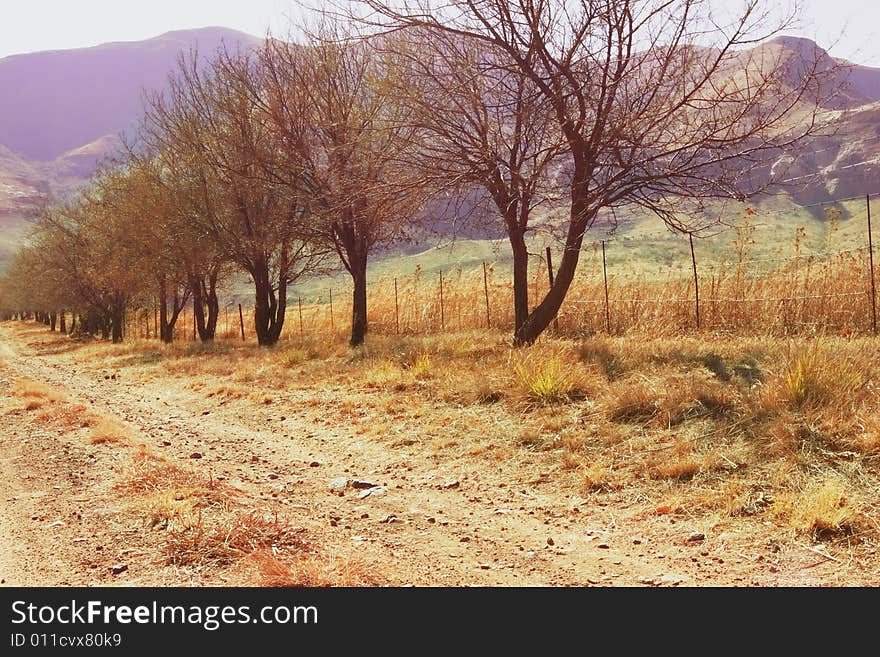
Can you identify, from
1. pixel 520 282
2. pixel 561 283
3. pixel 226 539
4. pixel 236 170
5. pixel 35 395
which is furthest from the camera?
pixel 236 170

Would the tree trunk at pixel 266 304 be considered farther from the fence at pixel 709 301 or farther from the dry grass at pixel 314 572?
the dry grass at pixel 314 572

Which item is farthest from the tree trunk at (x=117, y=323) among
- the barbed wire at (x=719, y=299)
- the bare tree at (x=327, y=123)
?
the barbed wire at (x=719, y=299)

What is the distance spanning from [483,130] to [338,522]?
7.98m

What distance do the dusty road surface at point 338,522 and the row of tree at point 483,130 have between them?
4.81m

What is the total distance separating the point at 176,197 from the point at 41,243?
27.0 m

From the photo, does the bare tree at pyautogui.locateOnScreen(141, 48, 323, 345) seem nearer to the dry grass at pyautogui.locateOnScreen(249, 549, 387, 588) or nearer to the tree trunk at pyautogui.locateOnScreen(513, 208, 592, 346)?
the tree trunk at pyautogui.locateOnScreen(513, 208, 592, 346)

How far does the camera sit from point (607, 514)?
5336 millimetres

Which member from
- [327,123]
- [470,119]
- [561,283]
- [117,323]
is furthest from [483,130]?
[117,323]

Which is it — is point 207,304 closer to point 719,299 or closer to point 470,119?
point 470,119

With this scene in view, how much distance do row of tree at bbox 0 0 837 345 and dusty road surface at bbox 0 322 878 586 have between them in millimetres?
4809

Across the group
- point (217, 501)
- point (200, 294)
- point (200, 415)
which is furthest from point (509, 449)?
point (200, 294)

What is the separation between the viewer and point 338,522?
5219mm

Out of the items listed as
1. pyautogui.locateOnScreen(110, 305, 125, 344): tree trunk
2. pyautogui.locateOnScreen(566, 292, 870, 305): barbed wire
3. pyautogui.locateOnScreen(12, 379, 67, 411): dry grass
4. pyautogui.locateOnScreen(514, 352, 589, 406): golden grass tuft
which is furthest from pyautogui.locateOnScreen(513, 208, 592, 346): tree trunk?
pyautogui.locateOnScreen(110, 305, 125, 344): tree trunk

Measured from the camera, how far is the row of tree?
981 cm
